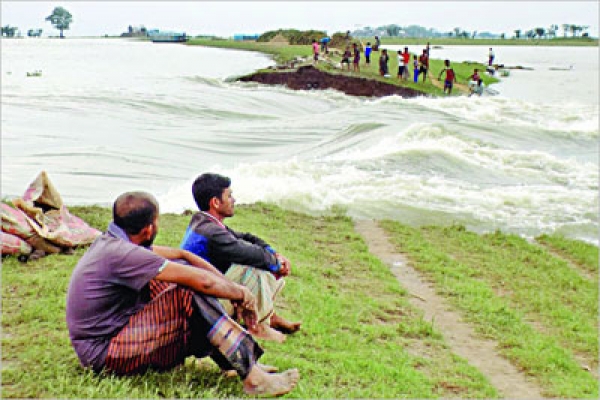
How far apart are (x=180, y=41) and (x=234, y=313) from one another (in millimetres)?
120038

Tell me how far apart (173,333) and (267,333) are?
1490 millimetres

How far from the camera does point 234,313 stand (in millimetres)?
4984

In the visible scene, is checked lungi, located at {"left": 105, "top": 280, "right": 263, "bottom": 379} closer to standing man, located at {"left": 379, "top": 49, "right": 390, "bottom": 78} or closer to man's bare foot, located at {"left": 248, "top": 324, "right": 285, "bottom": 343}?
man's bare foot, located at {"left": 248, "top": 324, "right": 285, "bottom": 343}

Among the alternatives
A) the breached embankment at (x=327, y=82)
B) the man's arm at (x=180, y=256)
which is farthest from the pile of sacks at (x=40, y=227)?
the breached embankment at (x=327, y=82)

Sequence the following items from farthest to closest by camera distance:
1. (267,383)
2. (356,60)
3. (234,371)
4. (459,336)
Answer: (356,60) < (459,336) < (234,371) < (267,383)

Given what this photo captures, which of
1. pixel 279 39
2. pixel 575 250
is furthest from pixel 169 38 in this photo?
pixel 575 250

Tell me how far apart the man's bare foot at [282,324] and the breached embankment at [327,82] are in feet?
95.6

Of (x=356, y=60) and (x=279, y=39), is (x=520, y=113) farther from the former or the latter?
(x=279, y=39)

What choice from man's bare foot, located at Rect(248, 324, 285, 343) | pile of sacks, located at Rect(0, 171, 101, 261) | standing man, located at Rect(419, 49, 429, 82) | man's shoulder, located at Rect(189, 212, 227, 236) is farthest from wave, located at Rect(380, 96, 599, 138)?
man's shoulder, located at Rect(189, 212, 227, 236)

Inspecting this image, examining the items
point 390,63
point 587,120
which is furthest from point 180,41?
point 587,120

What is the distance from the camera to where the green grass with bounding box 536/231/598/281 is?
10.6m

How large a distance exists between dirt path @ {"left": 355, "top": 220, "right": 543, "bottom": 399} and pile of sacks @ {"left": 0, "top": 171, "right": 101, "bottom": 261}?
13.6 feet

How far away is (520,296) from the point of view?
8.81m

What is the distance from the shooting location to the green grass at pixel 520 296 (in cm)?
661
